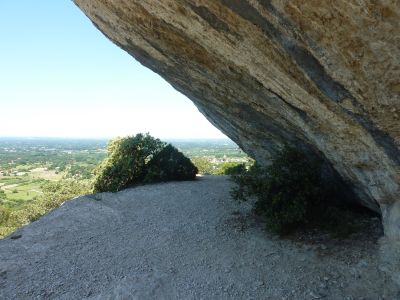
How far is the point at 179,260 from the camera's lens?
1039cm

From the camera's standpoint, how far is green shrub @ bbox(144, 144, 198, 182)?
63.2 ft

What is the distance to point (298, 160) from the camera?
1127 centimetres

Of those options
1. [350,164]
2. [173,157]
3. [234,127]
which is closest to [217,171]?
[173,157]

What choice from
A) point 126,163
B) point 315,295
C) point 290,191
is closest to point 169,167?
point 126,163

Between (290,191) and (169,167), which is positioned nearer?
(290,191)

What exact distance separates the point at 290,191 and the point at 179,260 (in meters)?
3.83

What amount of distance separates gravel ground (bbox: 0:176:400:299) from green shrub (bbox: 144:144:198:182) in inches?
189

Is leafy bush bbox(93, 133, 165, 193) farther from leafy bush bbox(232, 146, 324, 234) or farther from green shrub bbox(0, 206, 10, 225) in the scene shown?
green shrub bbox(0, 206, 10, 225)

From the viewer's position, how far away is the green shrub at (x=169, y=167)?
758 inches

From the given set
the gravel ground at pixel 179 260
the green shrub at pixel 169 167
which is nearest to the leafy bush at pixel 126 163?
the green shrub at pixel 169 167

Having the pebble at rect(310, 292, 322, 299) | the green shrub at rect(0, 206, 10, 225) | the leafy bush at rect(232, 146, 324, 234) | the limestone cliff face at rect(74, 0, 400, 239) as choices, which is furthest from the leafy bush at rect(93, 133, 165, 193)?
the green shrub at rect(0, 206, 10, 225)

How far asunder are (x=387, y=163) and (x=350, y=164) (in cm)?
156

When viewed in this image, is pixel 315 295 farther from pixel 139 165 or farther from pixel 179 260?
pixel 139 165

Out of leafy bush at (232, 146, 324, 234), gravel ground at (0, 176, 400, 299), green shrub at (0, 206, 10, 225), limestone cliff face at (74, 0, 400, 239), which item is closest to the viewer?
limestone cliff face at (74, 0, 400, 239)
